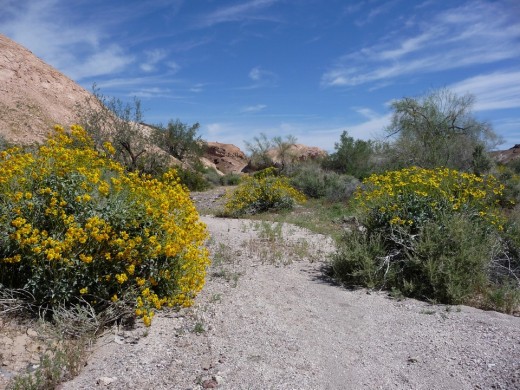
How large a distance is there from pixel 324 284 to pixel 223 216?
20.4 ft

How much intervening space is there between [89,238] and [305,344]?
200cm

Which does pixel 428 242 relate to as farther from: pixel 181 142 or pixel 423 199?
pixel 181 142

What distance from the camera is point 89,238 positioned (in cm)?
384

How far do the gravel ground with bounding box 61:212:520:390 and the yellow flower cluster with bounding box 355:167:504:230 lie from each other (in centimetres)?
126

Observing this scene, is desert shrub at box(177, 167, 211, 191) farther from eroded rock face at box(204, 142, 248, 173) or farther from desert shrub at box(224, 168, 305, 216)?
eroded rock face at box(204, 142, 248, 173)

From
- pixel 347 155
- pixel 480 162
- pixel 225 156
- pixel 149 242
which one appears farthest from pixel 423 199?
pixel 225 156

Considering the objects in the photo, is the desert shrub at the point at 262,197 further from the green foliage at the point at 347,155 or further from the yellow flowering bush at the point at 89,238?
the green foliage at the point at 347,155

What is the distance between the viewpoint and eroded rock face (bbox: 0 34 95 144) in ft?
82.2

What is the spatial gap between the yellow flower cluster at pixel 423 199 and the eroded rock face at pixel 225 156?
38593 millimetres

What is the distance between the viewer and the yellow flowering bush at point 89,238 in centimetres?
379

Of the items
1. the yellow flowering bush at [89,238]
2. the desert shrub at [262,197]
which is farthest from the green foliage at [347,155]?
the yellow flowering bush at [89,238]

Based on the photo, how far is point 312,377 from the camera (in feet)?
11.0

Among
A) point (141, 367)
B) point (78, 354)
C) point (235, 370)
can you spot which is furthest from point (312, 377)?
point (78, 354)

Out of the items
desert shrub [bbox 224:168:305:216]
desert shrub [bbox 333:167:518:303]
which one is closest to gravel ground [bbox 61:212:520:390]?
desert shrub [bbox 333:167:518:303]
